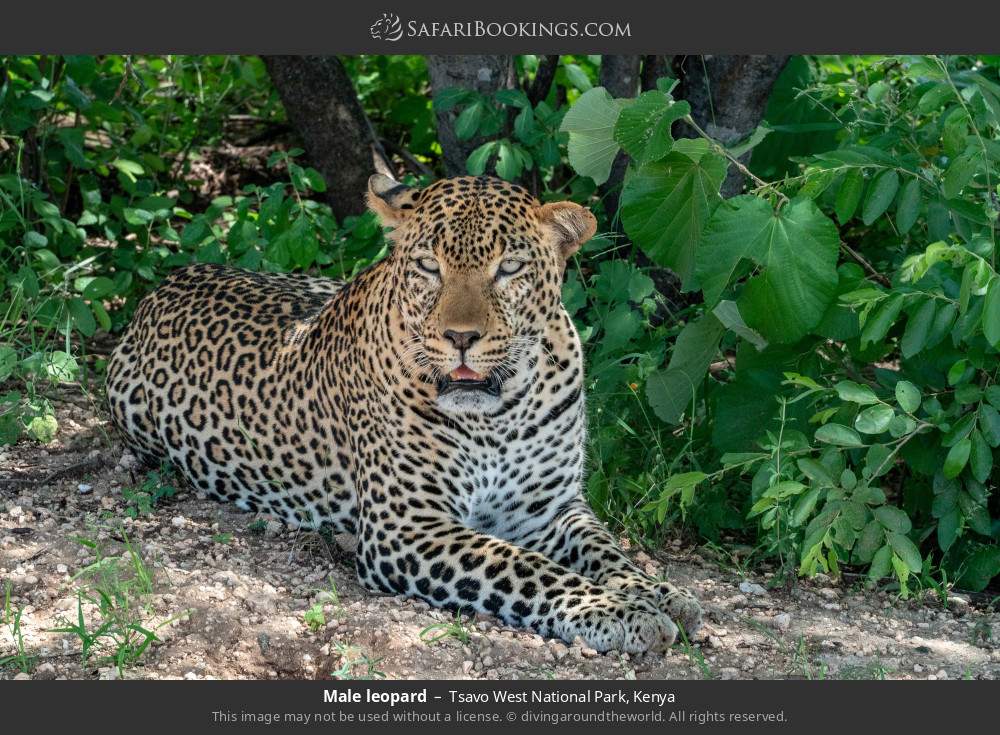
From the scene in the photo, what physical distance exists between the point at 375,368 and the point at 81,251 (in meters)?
4.02

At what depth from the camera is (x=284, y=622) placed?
20.0ft

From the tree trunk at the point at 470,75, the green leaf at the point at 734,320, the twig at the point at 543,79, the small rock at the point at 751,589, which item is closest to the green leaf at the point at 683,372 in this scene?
the green leaf at the point at 734,320

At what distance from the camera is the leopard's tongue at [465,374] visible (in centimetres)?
632

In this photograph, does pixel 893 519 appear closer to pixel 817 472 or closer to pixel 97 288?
pixel 817 472

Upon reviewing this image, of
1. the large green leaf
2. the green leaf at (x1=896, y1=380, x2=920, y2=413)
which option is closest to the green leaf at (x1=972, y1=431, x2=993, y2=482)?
the green leaf at (x1=896, y1=380, x2=920, y2=413)

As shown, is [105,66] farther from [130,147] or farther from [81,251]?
[81,251]

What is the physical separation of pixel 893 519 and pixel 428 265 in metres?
2.46

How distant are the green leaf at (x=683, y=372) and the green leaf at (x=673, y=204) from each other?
1.90 feet

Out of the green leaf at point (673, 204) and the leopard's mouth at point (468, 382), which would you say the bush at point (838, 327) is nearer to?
the green leaf at point (673, 204)

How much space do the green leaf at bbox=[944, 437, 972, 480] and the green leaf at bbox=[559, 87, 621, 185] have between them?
2.13 m

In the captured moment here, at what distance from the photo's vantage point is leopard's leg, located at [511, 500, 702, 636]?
6191 mm

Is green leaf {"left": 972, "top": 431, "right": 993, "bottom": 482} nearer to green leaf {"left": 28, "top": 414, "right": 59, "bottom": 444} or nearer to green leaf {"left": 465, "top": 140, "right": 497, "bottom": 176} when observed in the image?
green leaf {"left": 465, "top": 140, "right": 497, "bottom": 176}

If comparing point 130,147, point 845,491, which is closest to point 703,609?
point 845,491

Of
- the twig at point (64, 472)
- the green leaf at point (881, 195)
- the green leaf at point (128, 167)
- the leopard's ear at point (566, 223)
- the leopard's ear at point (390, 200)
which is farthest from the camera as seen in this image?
the green leaf at point (128, 167)
